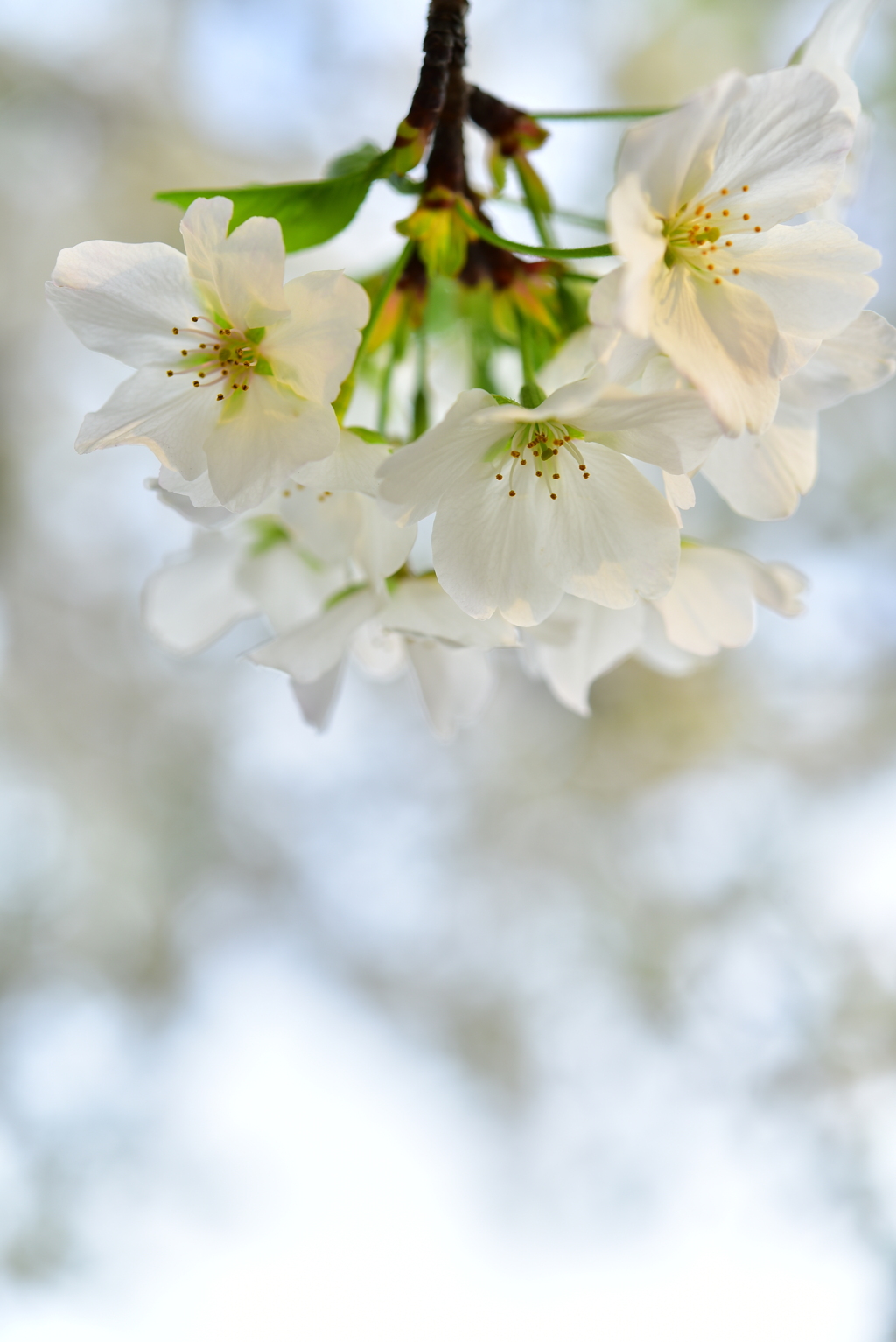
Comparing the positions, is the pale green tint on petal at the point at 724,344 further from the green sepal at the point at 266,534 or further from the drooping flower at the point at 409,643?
the green sepal at the point at 266,534

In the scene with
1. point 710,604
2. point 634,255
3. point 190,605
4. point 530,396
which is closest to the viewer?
point 634,255

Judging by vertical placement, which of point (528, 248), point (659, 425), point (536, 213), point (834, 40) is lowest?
point (659, 425)

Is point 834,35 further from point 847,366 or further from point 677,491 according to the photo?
point 677,491

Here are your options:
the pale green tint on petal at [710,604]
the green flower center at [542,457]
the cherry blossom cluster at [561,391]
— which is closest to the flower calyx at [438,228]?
the cherry blossom cluster at [561,391]

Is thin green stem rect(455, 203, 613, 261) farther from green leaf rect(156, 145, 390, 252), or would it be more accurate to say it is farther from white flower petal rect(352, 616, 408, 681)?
white flower petal rect(352, 616, 408, 681)

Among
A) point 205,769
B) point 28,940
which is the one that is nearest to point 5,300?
point 205,769

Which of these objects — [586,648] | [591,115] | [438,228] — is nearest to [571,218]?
[591,115]
